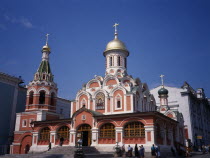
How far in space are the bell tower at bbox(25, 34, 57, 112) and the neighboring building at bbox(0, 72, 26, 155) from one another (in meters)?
3.66

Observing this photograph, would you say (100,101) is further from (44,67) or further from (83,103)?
(44,67)

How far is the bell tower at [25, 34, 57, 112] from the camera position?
28.1 metres

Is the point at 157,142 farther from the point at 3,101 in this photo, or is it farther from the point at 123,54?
the point at 3,101

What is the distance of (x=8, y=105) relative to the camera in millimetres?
30609

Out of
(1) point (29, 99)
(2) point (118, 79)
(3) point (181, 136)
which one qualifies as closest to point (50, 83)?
(1) point (29, 99)

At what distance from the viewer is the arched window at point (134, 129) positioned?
67.7 ft

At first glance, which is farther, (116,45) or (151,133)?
(116,45)

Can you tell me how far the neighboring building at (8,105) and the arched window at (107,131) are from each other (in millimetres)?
13828

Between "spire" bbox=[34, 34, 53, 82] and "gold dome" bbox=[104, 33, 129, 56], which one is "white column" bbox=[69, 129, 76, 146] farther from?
"gold dome" bbox=[104, 33, 129, 56]

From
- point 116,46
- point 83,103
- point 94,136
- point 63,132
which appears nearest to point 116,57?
point 116,46

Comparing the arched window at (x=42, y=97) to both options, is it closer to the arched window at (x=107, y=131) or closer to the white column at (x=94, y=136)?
the white column at (x=94, y=136)

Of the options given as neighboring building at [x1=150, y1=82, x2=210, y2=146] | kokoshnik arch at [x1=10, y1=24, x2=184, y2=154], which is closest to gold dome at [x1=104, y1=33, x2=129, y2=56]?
kokoshnik arch at [x1=10, y1=24, x2=184, y2=154]

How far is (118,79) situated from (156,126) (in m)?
7.34

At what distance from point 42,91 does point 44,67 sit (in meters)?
3.24
